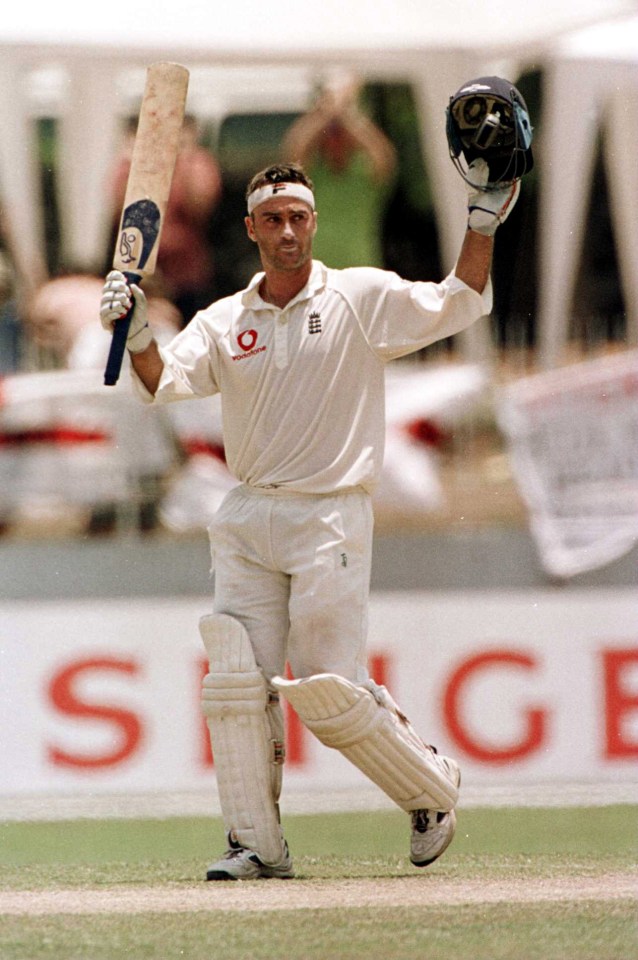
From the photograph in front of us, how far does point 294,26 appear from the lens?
7895 mm

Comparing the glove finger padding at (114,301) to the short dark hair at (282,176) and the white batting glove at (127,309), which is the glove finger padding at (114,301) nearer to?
the white batting glove at (127,309)

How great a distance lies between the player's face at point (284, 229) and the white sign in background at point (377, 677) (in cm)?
201

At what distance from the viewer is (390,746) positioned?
4.09 meters

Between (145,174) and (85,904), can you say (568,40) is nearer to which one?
(145,174)

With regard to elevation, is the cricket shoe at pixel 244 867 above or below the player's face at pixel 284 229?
below

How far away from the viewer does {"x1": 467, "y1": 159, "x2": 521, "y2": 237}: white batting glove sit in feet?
13.0

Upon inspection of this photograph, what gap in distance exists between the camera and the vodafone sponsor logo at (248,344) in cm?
411

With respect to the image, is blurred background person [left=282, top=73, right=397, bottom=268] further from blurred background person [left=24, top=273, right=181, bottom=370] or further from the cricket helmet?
the cricket helmet

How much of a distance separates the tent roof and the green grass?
359 centimetres

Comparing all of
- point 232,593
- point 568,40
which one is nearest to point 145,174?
point 232,593

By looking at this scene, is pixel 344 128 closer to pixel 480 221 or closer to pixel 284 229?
pixel 284 229

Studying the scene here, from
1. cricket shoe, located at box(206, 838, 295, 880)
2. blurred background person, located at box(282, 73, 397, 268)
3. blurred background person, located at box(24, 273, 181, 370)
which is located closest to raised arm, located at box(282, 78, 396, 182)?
blurred background person, located at box(282, 73, 397, 268)

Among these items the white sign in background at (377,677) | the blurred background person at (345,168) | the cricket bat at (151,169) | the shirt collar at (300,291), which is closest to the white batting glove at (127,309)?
the cricket bat at (151,169)

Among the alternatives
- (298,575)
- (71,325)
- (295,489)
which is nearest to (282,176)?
(295,489)
